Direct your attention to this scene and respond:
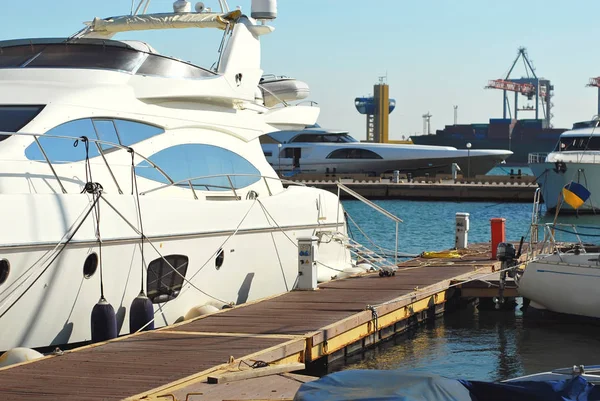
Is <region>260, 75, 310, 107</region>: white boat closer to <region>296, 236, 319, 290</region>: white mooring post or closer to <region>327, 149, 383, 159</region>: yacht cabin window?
<region>296, 236, 319, 290</region>: white mooring post

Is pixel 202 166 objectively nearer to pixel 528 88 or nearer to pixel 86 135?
pixel 86 135

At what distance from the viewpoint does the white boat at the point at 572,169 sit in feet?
137

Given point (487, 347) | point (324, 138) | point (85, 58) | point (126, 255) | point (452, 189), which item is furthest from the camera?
point (324, 138)

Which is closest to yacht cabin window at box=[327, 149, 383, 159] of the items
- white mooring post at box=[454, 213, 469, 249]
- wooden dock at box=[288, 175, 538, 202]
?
wooden dock at box=[288, 175, 538, 202]

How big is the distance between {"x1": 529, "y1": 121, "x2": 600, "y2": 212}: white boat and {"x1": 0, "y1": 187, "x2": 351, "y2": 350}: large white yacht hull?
27484mm

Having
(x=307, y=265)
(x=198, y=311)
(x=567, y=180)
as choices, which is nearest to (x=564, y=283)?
(x=307, y=265)

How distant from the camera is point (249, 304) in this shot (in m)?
Result: 14.3

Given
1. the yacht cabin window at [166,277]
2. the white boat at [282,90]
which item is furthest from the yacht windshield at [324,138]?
the yacht cabin window at [166,277]

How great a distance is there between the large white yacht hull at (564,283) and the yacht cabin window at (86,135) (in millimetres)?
6327

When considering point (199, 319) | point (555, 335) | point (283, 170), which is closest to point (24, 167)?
point (199, 319)

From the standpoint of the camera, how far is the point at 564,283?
15.7 metres

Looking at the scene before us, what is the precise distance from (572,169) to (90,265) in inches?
1333

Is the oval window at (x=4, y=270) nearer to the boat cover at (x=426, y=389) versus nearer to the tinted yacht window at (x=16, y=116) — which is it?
the tinted yacht window at (x=16, y=116)

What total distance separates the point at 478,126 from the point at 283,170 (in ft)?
245
